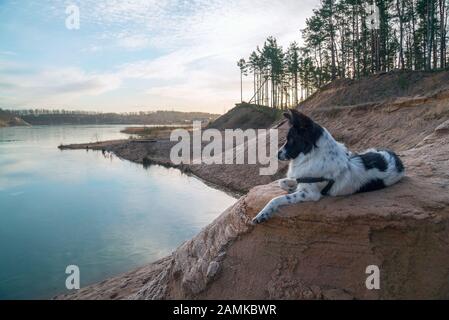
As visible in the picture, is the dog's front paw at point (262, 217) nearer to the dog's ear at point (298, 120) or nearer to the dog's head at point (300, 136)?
the dog's head at point (300, 136)

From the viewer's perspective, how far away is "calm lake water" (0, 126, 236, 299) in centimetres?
1418

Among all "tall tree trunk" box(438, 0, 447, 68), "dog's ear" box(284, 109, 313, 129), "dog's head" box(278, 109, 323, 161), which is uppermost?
"tall tree trunk" box(438, 0, 447, 68)

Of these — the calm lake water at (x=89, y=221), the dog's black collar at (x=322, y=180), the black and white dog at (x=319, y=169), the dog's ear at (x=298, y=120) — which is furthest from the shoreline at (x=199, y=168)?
the dog's ear at (x=298, y=120)

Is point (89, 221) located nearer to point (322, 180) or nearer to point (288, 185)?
point (288, 185)

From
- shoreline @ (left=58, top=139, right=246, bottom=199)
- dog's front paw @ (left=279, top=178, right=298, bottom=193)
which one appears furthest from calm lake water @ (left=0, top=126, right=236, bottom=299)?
dog's front paw @ (left=279, top=178, right=298, bottom=193)

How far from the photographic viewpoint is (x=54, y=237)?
704 inches

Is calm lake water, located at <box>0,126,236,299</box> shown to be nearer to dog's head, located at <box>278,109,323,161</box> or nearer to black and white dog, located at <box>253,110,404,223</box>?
black and white dog, located at <box>253,110,404,223</box>

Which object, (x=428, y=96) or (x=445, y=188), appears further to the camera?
(x=428, y=96)

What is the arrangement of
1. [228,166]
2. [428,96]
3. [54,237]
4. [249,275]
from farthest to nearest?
[228,166] → [428,96] → [54,237] → [249,275]

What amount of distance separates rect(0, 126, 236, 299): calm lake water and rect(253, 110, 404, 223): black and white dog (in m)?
10.3

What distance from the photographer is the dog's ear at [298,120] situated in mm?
5667
